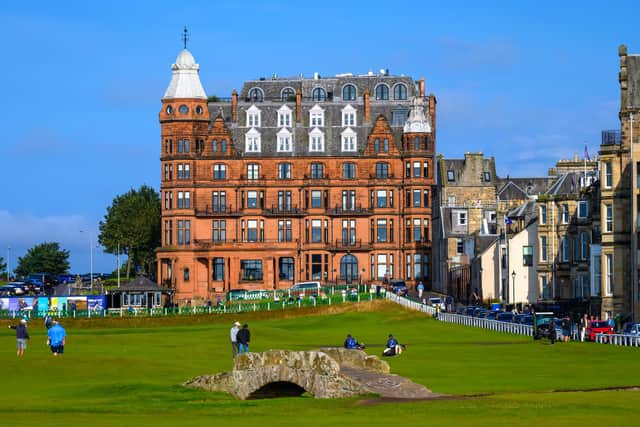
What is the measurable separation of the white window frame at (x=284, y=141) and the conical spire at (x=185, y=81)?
376 inches

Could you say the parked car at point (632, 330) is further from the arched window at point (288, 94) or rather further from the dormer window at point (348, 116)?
the arched window at point (288, 94)

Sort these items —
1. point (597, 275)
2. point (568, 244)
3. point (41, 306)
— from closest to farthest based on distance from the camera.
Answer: point (597, 275), point (568, 244), point (41, 306)

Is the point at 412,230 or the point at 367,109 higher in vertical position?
the point at 367,109

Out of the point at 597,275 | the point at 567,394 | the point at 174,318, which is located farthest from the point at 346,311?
the point at 567,394

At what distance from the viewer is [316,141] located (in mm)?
189750

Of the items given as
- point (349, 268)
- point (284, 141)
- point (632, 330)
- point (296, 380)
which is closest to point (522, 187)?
point (349, 268)


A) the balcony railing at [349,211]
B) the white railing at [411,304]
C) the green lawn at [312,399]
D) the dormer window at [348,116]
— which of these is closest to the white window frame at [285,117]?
the dormer window at [348,116]

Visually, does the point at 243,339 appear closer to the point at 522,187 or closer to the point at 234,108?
the point at 234,108

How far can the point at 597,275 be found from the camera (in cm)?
12719

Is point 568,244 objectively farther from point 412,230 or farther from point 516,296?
point 412,230

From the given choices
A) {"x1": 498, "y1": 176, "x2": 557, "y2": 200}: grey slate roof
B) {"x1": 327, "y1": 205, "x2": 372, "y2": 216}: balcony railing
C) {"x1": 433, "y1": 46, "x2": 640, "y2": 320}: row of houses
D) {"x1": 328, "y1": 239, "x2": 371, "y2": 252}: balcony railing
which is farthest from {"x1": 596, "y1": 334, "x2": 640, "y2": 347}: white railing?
{"x1": 327, "y1": 205, "x2": 372, "y2": 216}: balcony railing

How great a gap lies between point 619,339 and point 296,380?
1693 inches

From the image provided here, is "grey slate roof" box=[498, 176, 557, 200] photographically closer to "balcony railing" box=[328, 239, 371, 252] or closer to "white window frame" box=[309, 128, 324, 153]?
"balcony railing" box=[328, 239, 371, 252]

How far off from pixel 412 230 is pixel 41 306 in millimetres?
44707
